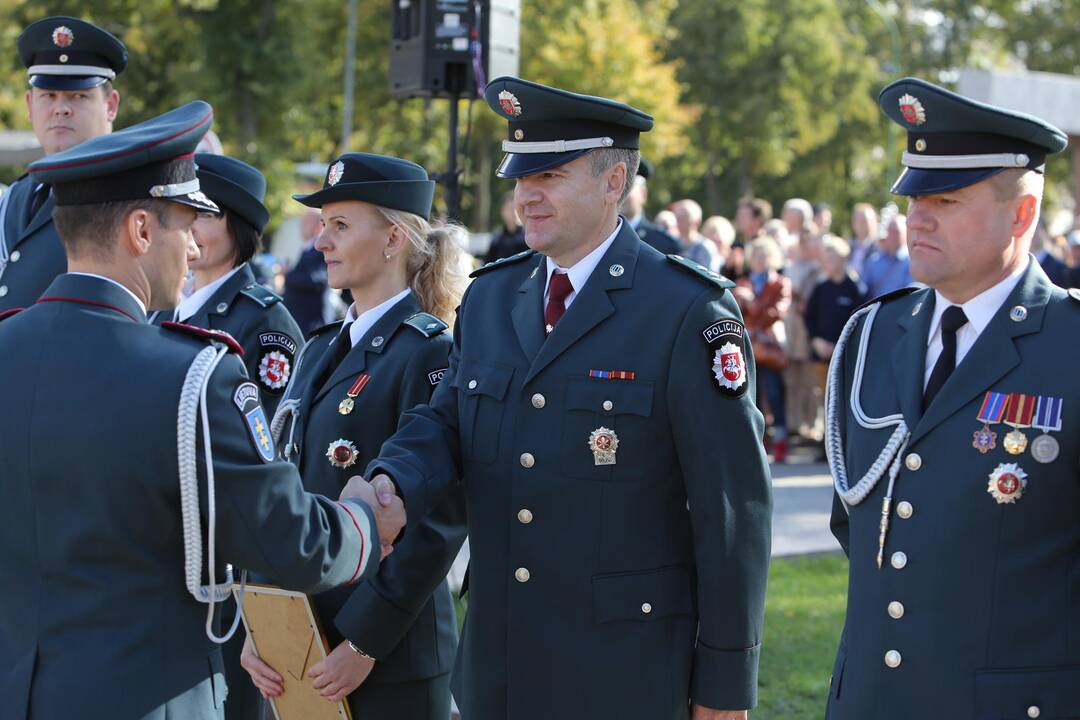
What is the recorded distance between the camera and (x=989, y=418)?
115 inches

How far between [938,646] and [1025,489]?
0.39 m

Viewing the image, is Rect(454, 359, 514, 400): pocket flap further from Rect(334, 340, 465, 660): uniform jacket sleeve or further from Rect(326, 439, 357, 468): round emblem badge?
Rect(326, 439, 357, 468): round emblem badge

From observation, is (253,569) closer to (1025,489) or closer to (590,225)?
(590,225)

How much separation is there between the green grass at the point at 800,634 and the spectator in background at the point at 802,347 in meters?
4.31

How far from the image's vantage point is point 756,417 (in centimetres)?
325

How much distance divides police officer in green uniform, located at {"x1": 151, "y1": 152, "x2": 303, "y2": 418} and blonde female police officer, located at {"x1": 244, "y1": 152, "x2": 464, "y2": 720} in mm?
290

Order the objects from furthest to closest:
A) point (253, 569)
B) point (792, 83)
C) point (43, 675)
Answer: point (792, 83) → point (253, 569) → point (43, 675)

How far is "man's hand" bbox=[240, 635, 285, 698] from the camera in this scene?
3.74 metres

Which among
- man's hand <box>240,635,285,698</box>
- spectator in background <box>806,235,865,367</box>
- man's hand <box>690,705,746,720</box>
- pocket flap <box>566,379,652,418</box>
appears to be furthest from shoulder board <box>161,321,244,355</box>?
spectator in background <box>806,235,865,367</box>

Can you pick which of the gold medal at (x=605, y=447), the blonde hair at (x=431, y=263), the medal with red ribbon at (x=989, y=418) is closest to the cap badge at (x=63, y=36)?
the blonde hair at (x=431, y=263)

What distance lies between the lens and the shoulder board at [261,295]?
14.7 ft

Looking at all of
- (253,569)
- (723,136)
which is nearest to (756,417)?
(253,569)

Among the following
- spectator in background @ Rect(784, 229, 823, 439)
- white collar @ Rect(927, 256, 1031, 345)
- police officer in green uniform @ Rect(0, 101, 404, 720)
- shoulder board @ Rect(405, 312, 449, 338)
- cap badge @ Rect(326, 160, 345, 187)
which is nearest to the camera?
police officer in green uniform @ Rect(0, 101, 404, 720)

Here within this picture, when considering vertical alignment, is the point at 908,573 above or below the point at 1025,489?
below
